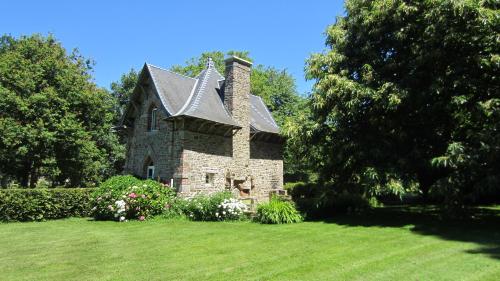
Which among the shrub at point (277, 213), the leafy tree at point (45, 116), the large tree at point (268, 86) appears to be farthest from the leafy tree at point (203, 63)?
the shrub at point (277, 213)

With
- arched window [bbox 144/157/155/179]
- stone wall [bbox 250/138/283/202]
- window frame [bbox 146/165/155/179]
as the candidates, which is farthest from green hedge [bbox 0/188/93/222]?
stone wall [bbox 250/138/283/202]

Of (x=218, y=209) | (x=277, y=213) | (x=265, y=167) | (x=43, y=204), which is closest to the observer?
(x=277, y=213)

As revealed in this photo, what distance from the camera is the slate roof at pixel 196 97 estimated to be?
58.1 ft

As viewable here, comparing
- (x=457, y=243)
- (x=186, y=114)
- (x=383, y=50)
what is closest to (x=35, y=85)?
(x=186, y=114)

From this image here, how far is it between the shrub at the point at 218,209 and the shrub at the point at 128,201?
1488 millimetres

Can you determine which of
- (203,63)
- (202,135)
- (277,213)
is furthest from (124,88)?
(277,213)

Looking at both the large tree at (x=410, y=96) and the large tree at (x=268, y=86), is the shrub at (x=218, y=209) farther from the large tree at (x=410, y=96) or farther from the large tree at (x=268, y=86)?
the large tree at (x=268, y=86)

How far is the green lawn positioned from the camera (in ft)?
20.3

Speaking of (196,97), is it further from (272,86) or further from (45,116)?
(272,86)

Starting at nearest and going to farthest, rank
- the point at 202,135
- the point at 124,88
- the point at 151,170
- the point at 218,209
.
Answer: the point at 218,209, the point at 202,135, the point at 151,170, the point at 124,88

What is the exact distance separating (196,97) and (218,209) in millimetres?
7080

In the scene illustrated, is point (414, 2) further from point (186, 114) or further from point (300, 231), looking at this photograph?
point (186, 114)

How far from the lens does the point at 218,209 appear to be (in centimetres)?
1366

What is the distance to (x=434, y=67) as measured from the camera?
39.9 ft
